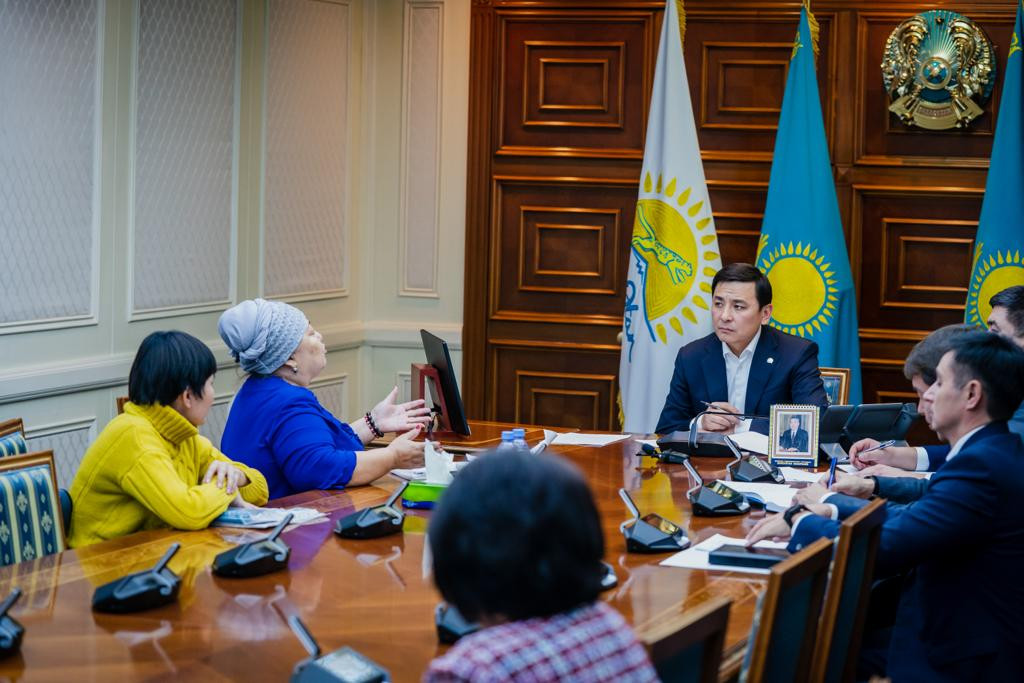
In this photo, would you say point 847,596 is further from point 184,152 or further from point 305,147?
point 305,147

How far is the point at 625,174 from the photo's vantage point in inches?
236

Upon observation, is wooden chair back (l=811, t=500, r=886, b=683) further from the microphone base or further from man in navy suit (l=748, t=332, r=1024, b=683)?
the microphone base

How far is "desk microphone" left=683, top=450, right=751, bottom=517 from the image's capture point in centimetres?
304

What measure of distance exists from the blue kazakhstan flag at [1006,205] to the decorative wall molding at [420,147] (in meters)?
2.62

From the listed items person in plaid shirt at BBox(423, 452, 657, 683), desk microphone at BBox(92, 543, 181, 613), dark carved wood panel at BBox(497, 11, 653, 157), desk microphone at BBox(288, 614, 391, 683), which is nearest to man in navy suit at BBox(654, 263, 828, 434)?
dark carved wood panel at BBox(497, 11, 653, 157)

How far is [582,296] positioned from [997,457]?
3668 millimetres

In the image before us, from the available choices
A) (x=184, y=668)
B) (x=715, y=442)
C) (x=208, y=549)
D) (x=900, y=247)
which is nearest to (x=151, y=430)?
(x=208, y=549)

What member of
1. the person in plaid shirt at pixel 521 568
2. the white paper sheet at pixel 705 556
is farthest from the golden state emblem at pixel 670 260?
the person in plaid shirt at pixel 521 568

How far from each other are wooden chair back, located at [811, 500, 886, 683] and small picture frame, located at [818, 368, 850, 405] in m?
2.48

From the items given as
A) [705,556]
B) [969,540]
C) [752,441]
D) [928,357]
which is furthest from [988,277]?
[705,556]

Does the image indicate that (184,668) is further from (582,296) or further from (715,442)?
(582,296)

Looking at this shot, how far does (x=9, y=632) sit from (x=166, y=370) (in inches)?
40.2

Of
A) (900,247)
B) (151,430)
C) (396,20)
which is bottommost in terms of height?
(151,430)

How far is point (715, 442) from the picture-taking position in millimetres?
3828
